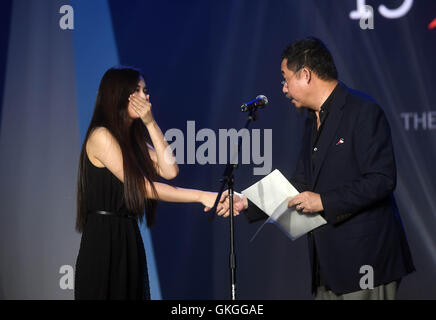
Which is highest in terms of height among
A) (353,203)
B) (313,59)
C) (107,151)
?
(313,59)

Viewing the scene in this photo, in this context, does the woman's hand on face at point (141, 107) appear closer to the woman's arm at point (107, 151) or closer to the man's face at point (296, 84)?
the woman's arm at point (107, 151)

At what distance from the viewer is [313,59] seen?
8.16 feet

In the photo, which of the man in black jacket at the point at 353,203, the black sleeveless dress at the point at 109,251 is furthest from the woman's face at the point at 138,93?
the man in black jacket at the point at 353,203

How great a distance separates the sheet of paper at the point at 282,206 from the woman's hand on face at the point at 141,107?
618 mm

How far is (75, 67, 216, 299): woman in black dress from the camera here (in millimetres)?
2494

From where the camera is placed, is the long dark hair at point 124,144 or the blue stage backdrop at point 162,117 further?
the blue stage backdrop at point 162,117

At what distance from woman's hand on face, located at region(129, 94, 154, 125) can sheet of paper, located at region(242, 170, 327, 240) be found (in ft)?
2.03

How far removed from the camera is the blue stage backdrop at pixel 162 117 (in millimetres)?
4051

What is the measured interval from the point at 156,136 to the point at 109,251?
2.01ft

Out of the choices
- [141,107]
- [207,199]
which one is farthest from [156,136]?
[207,199]

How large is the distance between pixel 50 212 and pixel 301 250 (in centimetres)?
193

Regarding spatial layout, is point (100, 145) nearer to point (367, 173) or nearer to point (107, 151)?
point (107, 151)
